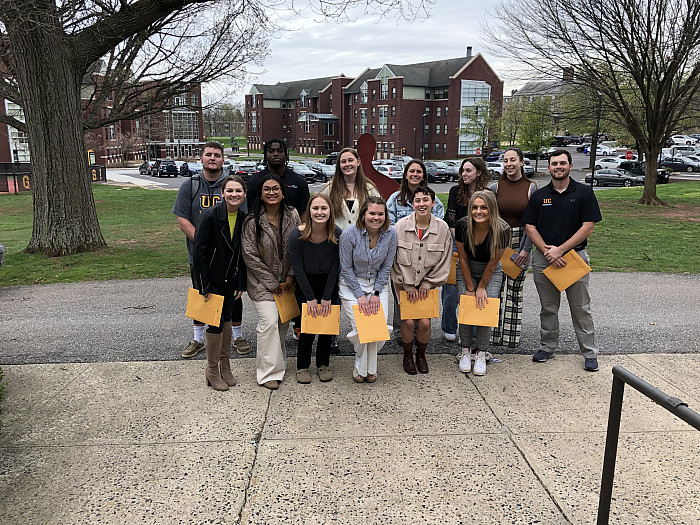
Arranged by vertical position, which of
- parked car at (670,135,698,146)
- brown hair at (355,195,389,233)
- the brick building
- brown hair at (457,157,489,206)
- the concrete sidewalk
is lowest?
the concrete sidewalk

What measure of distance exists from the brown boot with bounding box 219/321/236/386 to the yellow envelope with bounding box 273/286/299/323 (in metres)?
0.44

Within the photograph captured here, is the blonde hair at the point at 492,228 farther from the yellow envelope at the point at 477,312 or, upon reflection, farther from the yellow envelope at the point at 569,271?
the yellow envelope at the point at 569,271

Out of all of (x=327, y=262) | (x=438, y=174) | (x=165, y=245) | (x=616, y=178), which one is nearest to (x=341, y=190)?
(x=327, y=262)

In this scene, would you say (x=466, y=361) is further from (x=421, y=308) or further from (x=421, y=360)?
(x=421, y=308)

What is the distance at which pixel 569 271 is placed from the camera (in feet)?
16.4

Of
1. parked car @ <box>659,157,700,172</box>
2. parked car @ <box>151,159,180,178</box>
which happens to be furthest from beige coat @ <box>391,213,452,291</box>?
parked car @ <box>659,157,700,172</box>

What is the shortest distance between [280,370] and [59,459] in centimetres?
172

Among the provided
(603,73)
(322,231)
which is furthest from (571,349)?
(603,73)

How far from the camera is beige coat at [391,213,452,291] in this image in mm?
4906

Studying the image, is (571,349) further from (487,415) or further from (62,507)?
(62,507)

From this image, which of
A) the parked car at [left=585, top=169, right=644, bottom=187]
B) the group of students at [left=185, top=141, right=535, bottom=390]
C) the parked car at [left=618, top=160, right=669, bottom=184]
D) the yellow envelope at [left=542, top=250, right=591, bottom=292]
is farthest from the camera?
the parked car at [left=585, top=169, right=644, bottom=187]

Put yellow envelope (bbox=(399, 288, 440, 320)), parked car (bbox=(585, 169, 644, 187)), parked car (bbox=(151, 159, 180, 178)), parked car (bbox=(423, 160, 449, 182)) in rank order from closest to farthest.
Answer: yellow envelope (bbox=(399, 288, 440, 320)) < parked car (bbox=(585, 169, 644, 187)) < parked car (bbox=(423, 160, 449, 182)) < parked car (bbox=(151, 159, 180, 178))

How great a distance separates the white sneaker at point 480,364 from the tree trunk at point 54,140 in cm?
906

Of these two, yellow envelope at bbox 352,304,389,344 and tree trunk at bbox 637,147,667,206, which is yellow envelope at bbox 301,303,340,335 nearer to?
yellow envelope at bbox 352,304,389,344
